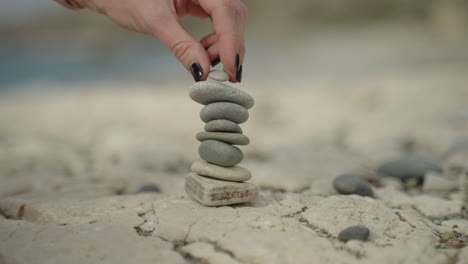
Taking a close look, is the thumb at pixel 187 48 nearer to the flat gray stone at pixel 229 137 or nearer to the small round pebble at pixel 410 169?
the flat gray stone at pixel 229 137

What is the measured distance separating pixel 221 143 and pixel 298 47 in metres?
13.3

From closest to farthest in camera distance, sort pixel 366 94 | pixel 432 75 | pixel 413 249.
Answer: pixel 413 249 < pixel 366 94 < pixel 432 75

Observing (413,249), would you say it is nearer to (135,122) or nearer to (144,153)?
(144,153)

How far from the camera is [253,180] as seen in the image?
3.09 m

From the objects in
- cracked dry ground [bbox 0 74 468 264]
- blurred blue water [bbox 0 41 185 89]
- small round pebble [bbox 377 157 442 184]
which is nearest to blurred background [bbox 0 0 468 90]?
blurred blue water [bbox 0 41 185 89]

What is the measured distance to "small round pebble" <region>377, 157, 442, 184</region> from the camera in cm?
308

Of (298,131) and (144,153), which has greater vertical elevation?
(298,131)

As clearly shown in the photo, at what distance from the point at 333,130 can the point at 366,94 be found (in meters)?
1.80

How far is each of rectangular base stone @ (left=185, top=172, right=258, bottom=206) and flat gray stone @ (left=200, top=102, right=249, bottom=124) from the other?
36cm

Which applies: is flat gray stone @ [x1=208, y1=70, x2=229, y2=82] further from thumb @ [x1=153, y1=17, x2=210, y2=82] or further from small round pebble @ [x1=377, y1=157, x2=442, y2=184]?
small round pebble @ [x1=377, y1=157, x2=442, y2=184]


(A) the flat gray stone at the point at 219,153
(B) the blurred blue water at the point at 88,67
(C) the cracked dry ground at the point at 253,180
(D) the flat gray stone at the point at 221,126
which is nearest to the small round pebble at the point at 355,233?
(C) the cracked dry ground at the point at 253,180

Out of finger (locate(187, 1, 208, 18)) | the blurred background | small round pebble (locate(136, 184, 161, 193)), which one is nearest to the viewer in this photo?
finger (locate(187, 1, 208, 18))

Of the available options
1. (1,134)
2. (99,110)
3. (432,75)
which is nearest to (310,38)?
(432,75)

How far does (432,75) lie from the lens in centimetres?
742
